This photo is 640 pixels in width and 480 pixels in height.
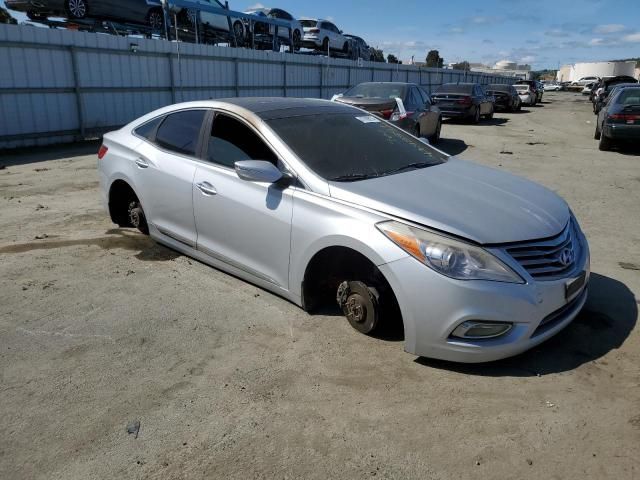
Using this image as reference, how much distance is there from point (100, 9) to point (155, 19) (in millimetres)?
2975

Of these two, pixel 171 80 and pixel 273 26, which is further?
pixel 273 26

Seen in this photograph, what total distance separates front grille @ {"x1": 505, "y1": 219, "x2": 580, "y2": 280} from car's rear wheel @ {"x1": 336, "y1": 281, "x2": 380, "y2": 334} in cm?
87

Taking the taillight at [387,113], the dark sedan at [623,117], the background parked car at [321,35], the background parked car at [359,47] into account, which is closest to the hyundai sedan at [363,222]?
the taillight at [387,113]

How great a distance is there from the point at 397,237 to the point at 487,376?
975mm

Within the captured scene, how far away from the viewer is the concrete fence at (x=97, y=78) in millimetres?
11695

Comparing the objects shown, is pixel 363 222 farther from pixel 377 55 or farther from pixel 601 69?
pixel 601 69

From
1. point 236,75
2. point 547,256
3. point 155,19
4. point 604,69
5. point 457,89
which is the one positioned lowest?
point 547,256

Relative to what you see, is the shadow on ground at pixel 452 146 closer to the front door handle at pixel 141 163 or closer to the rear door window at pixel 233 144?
the front door handle at pixel 141 163

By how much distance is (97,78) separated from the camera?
13.4m

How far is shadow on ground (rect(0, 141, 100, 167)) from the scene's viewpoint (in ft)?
34.3

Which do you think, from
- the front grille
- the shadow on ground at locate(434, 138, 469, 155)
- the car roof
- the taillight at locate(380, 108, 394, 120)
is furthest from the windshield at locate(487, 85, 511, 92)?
the front grille

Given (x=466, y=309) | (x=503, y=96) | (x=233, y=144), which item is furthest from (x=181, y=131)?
(x=503, y=96)

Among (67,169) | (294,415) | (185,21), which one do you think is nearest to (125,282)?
(294,415)

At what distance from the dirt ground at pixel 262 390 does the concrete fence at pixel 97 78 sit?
29.0 feet
